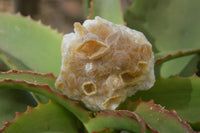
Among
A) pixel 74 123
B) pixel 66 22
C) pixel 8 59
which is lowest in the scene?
pixel 66 22

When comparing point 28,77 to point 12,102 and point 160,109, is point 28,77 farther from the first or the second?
point 160,109

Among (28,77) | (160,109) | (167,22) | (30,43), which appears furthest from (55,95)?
(167,22)

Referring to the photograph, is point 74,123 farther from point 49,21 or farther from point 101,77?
point 49,21

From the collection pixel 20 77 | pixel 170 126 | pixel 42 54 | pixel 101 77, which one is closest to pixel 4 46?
pixel 42 54

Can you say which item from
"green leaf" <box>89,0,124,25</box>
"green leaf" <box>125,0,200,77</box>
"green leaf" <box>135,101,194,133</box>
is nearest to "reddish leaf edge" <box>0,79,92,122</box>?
"green leaf" <box>135,101,194,133</box>

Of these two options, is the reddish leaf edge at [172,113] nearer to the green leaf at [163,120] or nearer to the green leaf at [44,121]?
the green leaf at [163,120]

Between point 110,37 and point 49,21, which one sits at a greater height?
point 110,37

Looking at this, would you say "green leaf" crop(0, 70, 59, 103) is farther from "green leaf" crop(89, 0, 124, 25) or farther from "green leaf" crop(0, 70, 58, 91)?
"green leaf" crop(89, 0, 124, 25)
